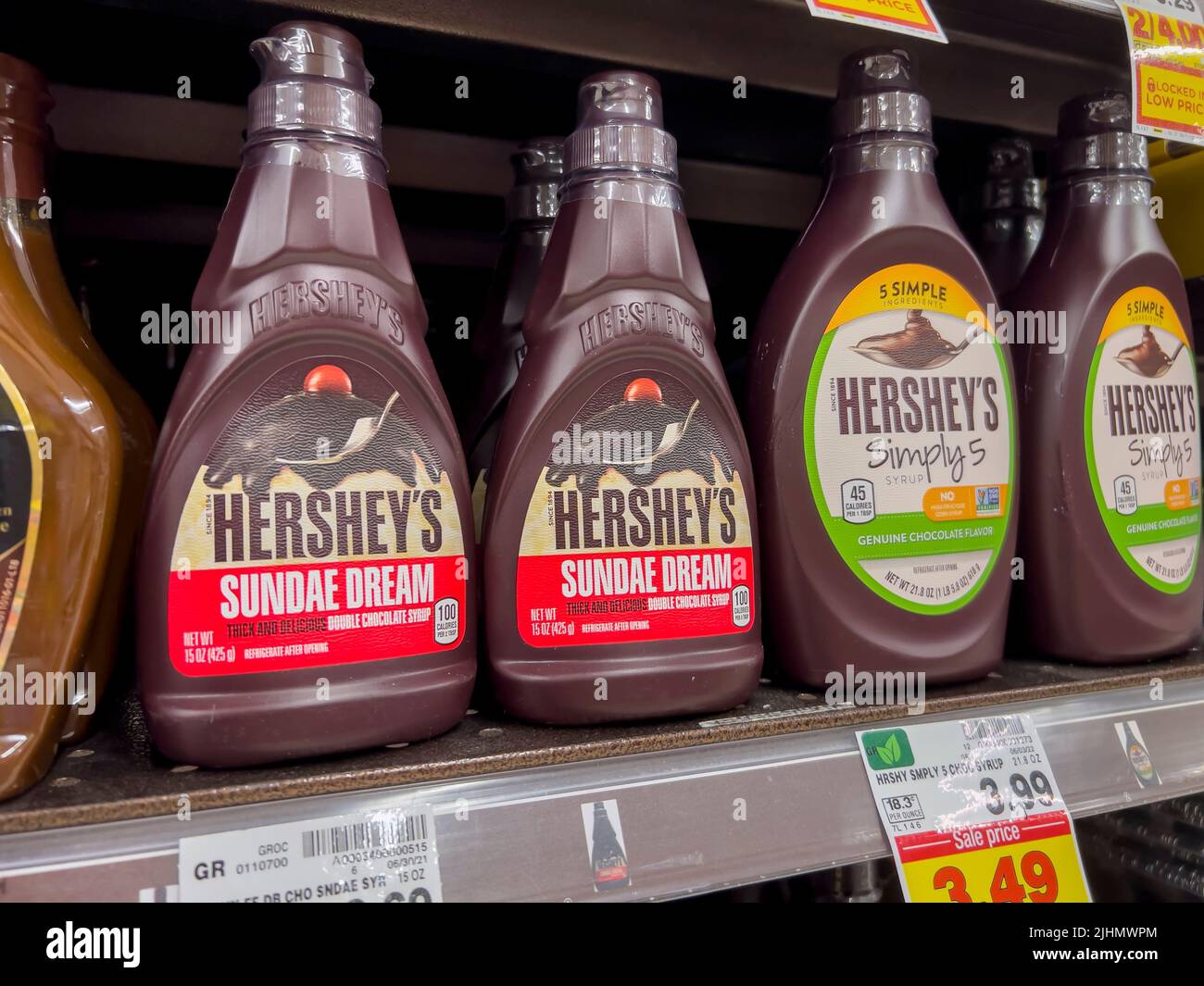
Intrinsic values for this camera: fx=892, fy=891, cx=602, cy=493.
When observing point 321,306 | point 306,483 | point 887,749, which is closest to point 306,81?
point 321,306

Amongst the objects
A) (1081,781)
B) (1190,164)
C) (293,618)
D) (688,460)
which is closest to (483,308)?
(688,460)

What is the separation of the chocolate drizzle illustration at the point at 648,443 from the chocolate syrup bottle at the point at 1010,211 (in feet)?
1.85

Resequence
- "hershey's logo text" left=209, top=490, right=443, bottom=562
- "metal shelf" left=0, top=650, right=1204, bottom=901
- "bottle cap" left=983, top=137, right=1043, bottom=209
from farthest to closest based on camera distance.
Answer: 1. "bottle cap" left=983, top=137, right=1043, bottom=209
2. "hershey's logo text" left=209, top=490, right=443, bottom=562
3. "metal shelf" left=0, top=650, right=1204, bottom=901

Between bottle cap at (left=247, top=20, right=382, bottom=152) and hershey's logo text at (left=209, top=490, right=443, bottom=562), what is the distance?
279mm

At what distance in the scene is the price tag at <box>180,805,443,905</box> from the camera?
0.53 m

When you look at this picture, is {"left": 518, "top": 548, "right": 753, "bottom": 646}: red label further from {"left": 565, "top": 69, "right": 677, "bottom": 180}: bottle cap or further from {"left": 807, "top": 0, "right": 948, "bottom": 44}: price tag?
{"left": 807, "top": 0, "right": 948, "bottom": 44}: price tag

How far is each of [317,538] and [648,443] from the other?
28 centimetres

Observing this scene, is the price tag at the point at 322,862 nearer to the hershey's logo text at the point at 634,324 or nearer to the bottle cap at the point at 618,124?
the hershey's logo text at the point at 634,324

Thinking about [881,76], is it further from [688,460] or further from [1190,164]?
[1190,164]

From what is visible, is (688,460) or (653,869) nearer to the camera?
(653,869)

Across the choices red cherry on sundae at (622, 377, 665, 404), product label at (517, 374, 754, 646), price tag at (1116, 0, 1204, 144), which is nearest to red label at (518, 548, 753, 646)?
product label at (517, 374, 754, 646)

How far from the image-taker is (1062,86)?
106 cm

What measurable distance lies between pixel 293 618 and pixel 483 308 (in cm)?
50
